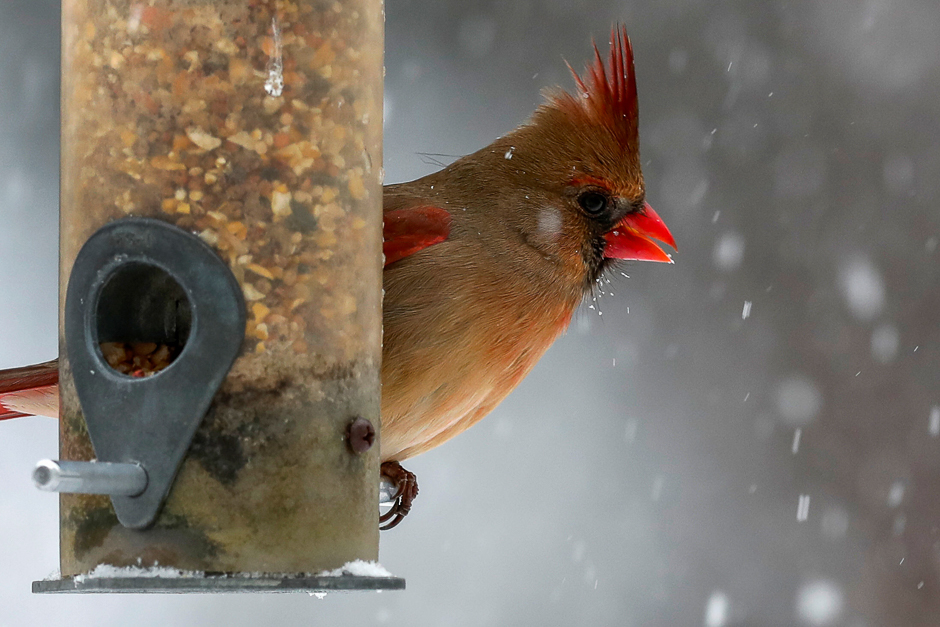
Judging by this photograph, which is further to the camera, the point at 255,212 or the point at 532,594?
the point at 532,594

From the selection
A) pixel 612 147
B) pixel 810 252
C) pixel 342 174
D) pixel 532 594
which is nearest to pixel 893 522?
pixel 810 252

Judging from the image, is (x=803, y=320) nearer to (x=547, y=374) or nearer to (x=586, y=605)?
(x=547, y=374)

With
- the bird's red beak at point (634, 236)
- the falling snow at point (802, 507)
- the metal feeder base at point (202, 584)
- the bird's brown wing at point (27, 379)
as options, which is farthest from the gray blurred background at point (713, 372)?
the metal feeder base at point (202, 584)

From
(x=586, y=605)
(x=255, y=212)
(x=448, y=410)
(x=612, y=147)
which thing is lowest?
(x=586, y=605)

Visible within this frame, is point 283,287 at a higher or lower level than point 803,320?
lower

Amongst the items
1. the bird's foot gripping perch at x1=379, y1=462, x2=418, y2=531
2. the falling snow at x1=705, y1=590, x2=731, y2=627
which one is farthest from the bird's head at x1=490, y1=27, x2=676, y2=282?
the falling snow at x1=705, y1=590, x2=731, y2=627

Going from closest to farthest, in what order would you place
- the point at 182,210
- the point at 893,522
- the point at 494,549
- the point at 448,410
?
the point at 182,210
the point at 448,410
the point at 893,522
the point at 494,549

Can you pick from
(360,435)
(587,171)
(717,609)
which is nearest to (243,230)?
(360,435)

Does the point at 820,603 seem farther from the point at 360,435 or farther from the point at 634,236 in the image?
the point at 360,435
